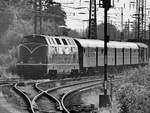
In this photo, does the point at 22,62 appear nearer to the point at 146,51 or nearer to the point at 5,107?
the point at 5,107

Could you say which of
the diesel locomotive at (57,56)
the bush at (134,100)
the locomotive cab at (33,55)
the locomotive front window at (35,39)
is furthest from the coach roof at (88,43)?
the bush at (134,100)

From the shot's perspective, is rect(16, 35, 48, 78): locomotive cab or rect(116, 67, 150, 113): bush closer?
rect(116, 67, 150, 113): bush

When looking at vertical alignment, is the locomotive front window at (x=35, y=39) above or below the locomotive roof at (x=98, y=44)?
above

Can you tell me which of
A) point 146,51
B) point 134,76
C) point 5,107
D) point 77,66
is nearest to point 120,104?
point 5,107

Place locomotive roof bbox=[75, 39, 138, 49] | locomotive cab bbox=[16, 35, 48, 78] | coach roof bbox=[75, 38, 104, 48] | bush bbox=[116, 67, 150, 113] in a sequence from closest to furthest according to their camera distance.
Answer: bush bbox=[116, 67, 150, 113] < locomotive cab bbox=[16, 35, 48, 78] < coach roof bbox=[75, 38, 104, 48] < locomotive roof bbox=[75, 39, 138, 49]

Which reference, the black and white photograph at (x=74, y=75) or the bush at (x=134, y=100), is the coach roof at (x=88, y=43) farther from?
the bush at (x=134, y=100)

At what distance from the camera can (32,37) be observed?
31.7 meters

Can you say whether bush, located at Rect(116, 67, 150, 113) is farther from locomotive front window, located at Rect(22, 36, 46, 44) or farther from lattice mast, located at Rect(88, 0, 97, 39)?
lattice mast, located at Rect(88, 0, 97, 39)

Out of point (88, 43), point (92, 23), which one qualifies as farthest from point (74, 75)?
point (92, 23)

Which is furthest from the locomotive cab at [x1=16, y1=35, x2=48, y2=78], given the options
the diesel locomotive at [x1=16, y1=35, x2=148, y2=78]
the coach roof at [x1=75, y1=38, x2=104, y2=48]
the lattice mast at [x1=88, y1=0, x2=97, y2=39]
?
the lattice mast at [x1=88, y1=0, x2=97, y2=39]

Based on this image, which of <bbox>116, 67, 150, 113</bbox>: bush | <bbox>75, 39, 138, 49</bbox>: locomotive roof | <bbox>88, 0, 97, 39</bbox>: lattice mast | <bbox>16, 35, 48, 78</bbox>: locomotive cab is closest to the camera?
A: <bbox>116, 67, 150, 113</bbox>: bush

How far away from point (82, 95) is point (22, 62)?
9.61 meters

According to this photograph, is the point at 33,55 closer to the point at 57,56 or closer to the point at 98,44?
the point at 57,56

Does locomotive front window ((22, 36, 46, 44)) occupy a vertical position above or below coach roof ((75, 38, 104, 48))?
above
